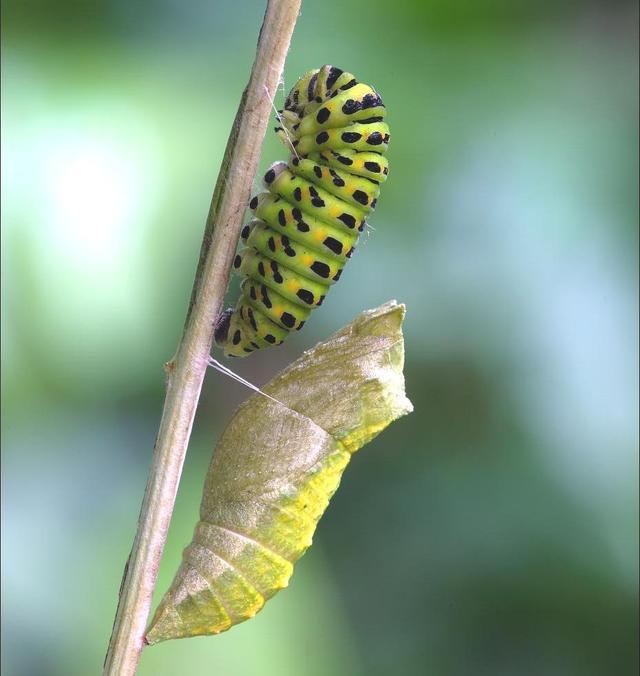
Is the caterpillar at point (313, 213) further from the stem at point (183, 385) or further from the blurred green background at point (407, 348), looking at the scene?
the blurred green background at point (407, 348)

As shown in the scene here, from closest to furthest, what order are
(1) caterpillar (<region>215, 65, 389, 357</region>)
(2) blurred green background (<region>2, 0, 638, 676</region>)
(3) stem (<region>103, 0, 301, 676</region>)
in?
(3) stem (<region>103, 0, 301, 676</region>), (1) caterpillar (<region>215, 65, 389, 357</region>), (2) blurred green background (<region>2, 0, 638, 676</region>)

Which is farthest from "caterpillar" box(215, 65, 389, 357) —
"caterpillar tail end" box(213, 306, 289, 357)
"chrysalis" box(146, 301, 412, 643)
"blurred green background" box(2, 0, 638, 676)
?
"blurred green background" box(2, 0, 638, 676)

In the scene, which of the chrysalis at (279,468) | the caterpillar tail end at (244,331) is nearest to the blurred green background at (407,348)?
the caterpillar tail end at (244,331)

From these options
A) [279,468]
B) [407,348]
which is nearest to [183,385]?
[279,468]

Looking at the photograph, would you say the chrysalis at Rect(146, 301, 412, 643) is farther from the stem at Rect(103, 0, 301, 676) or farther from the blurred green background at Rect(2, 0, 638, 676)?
the blurred green background at Rect(2, 0, 638, 676)

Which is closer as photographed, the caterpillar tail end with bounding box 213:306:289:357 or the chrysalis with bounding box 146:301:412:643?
the chrysalis with bounding box 146:301:412:643

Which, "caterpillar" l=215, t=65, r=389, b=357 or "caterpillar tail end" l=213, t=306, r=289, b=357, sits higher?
"caterpillar" l=215, t=65, r=389, b=357
